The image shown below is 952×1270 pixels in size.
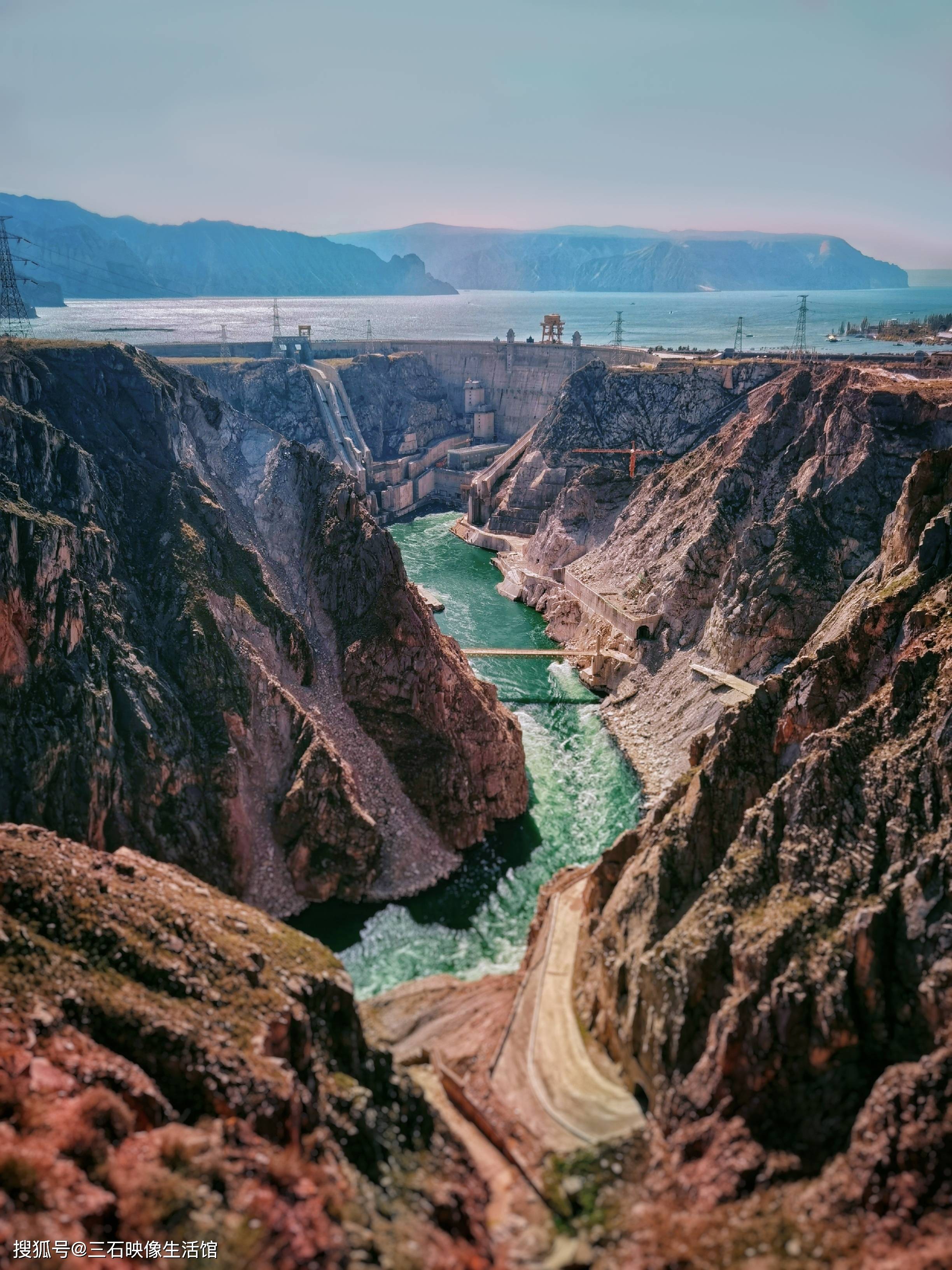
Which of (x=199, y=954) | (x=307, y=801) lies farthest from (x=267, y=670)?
(x=199, y=954)

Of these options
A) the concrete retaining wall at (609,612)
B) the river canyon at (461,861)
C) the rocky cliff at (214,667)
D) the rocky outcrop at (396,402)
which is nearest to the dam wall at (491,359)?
the rocky outcrop at (396,402)

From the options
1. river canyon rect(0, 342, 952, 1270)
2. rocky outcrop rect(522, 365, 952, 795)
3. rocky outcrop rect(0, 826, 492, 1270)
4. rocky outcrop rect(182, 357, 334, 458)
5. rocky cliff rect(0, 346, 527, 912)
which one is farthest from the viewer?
rocky outcrop rect(182, 357, 334, 458)

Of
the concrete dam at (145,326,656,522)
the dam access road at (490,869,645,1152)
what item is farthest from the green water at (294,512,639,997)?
the concrete dam at (145,326,656,522)

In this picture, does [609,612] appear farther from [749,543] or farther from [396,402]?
[396,402]

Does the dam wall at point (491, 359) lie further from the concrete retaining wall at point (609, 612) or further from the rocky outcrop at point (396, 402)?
the concrete retaining wall at point (609, 612)

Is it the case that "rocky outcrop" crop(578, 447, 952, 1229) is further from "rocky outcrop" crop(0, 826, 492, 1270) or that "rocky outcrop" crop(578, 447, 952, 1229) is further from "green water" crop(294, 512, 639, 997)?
"rocky outcrop" crop(0, 826, 492, 1270)

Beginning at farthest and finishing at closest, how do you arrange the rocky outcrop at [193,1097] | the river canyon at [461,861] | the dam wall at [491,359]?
the dam wall at [491,359], the river canyon at [461,861], the rocky outcrop at [193,1097]
